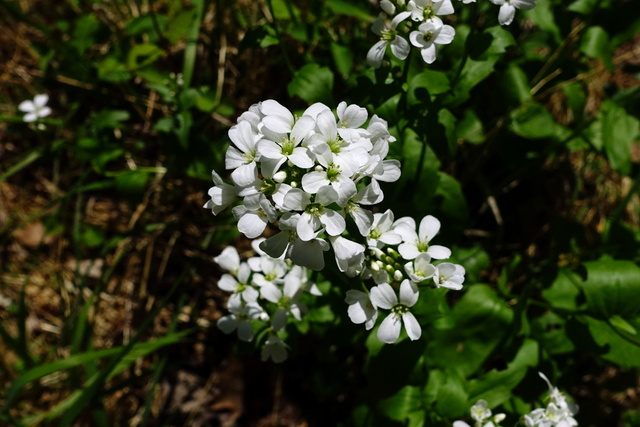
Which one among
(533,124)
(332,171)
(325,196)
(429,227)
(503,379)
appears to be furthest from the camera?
(533,124)

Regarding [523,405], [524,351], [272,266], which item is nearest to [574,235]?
[524,351]

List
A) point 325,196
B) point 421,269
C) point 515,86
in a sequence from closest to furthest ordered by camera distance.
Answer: point 325,196
point 421,269
point 515,86

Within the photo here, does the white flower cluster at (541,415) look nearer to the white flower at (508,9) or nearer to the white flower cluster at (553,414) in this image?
the white flower cluster at (553,414)

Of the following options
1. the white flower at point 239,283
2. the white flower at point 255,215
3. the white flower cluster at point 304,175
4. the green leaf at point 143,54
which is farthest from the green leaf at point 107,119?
the white flower at point 255,215

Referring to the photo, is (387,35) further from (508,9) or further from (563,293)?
(563,293)

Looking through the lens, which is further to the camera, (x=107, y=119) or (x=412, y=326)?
(x=107, y=119)

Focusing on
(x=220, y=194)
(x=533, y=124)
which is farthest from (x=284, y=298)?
(x=533, y=124)

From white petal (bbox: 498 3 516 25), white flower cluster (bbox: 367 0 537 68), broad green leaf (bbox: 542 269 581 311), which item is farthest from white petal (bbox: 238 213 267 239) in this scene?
broad green leaf (bbox: 542 269 581 311)
